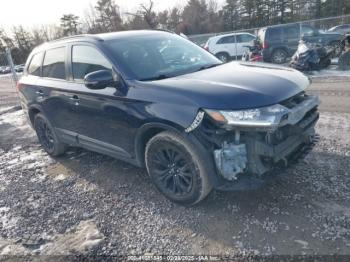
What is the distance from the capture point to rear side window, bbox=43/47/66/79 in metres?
4.30

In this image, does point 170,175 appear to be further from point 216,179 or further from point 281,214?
point 281,214

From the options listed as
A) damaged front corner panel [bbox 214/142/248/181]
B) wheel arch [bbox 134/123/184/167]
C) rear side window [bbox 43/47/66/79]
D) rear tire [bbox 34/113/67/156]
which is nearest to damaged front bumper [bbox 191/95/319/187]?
damaged front corner panel [bbox 214/142/248/181]

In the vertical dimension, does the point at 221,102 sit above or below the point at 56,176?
above

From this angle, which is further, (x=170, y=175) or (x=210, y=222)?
(x=170, y=175)

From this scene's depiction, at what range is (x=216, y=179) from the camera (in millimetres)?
2898

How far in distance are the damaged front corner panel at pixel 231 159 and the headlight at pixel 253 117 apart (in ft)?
0.78

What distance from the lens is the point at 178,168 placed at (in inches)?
126

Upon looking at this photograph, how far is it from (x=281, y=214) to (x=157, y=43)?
2.57 metres

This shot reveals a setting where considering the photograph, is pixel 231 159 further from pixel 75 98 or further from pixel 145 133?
pixel 75 98

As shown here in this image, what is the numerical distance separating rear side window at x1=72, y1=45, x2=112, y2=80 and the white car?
13728 millimetres

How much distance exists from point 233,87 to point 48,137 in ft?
12.0

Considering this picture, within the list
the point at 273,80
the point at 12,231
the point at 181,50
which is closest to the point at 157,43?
the point at 181,50

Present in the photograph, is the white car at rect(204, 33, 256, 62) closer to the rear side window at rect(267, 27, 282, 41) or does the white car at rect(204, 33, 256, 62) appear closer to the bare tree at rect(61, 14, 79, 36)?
the rear side window at rect(267, 27, 282, 41)

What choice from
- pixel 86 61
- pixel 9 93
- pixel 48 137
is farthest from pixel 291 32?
pixel 9 93
